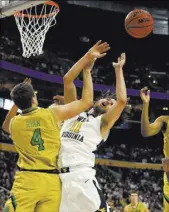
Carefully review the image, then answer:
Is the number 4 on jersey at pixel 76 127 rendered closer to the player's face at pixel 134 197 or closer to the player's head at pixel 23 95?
the player's head at pixel 23 95

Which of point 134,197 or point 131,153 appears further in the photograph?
point 131,153

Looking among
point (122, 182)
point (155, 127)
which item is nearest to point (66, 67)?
point (122, 182)

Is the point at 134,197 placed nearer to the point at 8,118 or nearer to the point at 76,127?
the point at 8,118

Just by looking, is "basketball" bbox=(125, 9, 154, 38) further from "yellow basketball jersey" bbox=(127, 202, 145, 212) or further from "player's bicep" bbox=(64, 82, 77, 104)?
"yellow basketball jersey" bbox=(127, 202, 145, 212)

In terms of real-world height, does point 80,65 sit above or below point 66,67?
above

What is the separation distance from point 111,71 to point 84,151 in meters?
20.5

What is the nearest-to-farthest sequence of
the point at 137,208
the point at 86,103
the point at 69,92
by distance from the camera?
the point at 86,103 < the point at 69,92 < the point at 137,208

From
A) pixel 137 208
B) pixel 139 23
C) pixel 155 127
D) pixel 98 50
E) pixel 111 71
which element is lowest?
pixel 137 208

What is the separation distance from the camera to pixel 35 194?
3.43m

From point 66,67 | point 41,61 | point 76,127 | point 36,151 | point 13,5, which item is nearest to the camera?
point 36,151

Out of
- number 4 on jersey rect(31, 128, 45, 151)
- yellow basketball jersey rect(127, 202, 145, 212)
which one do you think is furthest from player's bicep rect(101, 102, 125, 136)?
yellow basketball jersey rect(127, 202, 145, 212)

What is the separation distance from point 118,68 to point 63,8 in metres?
18.0

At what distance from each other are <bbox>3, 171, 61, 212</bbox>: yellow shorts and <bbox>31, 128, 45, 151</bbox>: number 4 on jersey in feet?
0.75

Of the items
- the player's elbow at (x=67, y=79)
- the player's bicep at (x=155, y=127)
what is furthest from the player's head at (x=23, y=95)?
the player's bicep at (x=155, y=127)
